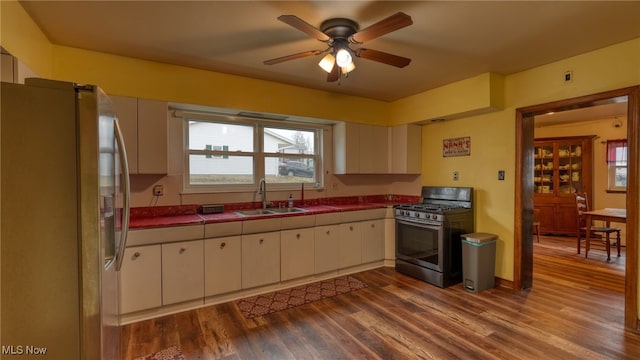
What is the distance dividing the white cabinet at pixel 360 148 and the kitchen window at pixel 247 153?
1.00ft

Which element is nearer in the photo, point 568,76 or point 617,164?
point 568,76

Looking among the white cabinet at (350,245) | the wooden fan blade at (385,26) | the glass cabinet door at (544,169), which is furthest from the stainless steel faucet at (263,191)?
the glass cabinet door at (544,169)

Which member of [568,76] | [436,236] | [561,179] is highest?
[568,76]

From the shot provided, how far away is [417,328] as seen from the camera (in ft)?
8.14

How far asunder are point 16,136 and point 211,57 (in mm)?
1949

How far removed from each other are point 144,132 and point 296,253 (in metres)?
2.01

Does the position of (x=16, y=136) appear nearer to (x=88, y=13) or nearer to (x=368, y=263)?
(x=88, y=13)

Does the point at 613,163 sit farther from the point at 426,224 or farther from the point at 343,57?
the point at 343,57

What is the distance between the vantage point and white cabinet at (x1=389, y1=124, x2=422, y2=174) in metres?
4.35

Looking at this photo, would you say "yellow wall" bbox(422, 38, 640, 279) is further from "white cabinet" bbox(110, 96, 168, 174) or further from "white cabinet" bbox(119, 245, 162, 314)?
"white cabinet" bbox(119, 245, 162, 314)

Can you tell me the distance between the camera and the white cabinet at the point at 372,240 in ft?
13.0

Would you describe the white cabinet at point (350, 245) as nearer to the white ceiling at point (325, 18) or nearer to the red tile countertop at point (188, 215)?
the red tile countertop at point (188, 215)

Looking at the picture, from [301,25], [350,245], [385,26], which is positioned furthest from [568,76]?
[350,245]

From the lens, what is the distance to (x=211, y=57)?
2.84m
